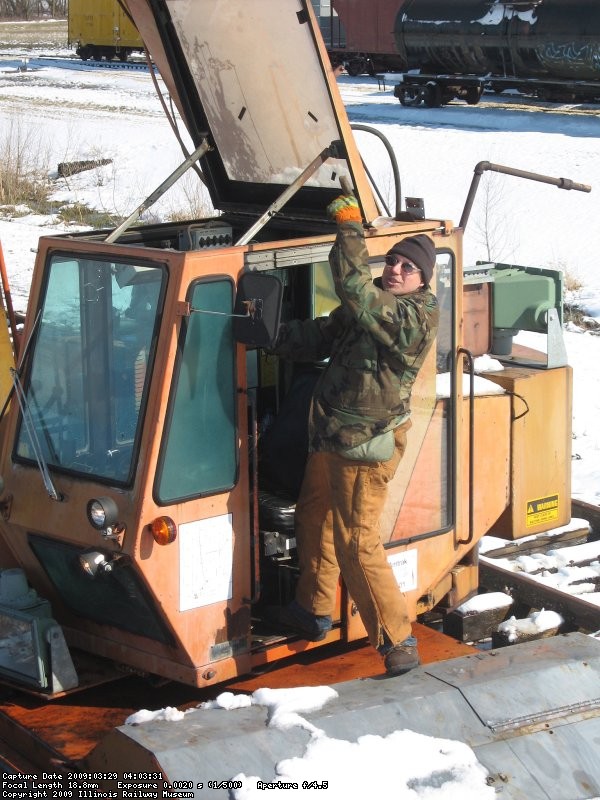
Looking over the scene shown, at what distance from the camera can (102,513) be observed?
3.96 metres

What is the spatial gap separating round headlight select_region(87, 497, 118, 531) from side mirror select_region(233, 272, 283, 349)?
71 centimetres

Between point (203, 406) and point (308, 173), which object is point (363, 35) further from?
point (203, 406)

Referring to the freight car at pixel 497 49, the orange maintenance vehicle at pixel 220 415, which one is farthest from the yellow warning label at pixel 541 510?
the freight car at pixel 497 49

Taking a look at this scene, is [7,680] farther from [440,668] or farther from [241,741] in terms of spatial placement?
[440,668]

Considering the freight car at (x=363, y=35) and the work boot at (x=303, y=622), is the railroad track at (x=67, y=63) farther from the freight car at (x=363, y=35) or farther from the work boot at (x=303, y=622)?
the work boot at (x=303, y=622)

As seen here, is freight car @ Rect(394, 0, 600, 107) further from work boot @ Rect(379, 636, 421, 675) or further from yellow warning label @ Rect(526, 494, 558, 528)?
work boot @ Rect(379, 636, 421, 675)

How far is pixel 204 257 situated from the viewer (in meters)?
3.96

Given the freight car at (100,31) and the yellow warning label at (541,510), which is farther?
the freight car at (100,31)

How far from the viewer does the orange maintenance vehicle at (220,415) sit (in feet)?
13.2

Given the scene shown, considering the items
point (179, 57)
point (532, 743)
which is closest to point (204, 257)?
point (179, 57)

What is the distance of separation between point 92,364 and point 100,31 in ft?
129

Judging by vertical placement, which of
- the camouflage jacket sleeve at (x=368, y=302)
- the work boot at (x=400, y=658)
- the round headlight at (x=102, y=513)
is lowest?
the work boot at (x=400, y=658)

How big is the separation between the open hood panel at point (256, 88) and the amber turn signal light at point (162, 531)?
1.51 metres

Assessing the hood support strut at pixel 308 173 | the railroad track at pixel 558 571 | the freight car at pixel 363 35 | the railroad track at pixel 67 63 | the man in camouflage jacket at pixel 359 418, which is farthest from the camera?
the railroad track at pixel 67 63
